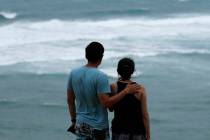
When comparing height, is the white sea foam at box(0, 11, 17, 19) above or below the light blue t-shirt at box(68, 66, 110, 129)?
below

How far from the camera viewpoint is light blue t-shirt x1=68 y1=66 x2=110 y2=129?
5.54 m

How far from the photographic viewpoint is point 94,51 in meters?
5.52

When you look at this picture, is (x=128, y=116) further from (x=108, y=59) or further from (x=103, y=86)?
(x=108, y=59)

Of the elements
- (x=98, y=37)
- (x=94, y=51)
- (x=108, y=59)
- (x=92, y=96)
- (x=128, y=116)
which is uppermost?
Result: (x=94, y=51)

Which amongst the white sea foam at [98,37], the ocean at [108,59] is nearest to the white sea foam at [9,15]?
the ocean at [108,59]

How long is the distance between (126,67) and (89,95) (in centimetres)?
36

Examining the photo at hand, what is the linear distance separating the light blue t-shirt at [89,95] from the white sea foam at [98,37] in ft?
55.3

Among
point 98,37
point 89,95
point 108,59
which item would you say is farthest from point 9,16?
point 89,95

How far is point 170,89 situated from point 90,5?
2869 cm

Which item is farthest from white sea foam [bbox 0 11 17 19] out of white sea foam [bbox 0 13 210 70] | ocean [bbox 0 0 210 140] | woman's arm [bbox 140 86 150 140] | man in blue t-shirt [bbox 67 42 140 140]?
woman's arm [bbox 140 86 150 140]

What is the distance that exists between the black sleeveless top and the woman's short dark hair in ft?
0.22

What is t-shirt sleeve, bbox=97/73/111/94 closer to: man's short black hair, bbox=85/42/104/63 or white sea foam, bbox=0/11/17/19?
man's short black hair, bbox=85/42/104/63

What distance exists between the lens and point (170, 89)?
1752 cm

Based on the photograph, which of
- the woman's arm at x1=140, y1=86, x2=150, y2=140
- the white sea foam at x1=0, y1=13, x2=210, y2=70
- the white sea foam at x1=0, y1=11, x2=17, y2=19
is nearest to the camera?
the woman's arm at x1=140, y1=86, x2=150, y2=140
